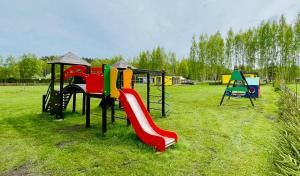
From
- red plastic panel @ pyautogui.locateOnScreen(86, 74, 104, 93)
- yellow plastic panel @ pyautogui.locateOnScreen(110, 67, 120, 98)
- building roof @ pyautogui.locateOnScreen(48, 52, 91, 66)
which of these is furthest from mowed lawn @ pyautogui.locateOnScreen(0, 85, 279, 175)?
building roof @ pyautogui.locateOnScreen(48, 52, 91, 66)

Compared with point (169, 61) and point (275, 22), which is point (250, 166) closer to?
point (275, 22)

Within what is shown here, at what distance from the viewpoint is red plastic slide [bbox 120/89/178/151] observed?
3941 millimetres

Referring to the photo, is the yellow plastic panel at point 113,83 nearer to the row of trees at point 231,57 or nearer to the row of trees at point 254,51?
the row of trees at point 231,57

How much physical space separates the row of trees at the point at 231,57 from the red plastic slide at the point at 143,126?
2154 centimetres

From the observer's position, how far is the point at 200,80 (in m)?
43.7

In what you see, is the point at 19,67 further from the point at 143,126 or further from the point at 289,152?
the point at 289,152

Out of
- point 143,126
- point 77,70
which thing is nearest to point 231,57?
point 77,70

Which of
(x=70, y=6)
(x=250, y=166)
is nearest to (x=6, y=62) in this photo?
(x=70, y=6)

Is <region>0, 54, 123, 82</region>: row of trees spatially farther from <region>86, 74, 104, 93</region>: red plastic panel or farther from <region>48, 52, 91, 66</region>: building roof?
<region>86, 74, 104, 93</region>: red plastic panel

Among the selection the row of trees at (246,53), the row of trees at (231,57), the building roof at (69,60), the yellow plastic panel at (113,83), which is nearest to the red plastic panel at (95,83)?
the yellow plastic panel at (113,83)

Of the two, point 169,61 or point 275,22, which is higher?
point 275,22

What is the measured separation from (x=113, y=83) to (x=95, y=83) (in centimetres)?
79

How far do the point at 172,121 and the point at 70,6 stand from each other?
26.1ft

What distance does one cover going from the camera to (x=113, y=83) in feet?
16.2
